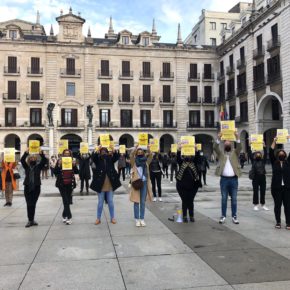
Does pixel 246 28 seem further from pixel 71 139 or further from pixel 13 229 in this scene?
pixel 13 229

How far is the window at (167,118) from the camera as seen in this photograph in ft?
147

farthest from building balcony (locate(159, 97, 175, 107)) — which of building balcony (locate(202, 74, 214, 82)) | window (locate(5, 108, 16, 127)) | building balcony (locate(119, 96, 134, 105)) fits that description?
window (locate(5, 108, 16, 127))

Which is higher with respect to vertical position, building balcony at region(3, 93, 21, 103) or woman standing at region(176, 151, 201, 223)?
building balcony at region(3, 93, 21, 103)

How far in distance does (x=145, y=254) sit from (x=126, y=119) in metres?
39.5

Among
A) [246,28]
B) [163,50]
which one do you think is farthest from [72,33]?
[246,28]

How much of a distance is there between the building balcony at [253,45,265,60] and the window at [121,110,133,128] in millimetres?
17278

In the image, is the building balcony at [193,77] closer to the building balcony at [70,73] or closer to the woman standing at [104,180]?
the building balcony at [70,73]

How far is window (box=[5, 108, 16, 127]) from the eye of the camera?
4116 cm

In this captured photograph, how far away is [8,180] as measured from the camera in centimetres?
1015

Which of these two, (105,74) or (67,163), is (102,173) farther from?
(105,74)

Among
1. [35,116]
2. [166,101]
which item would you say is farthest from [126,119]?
[35,116]

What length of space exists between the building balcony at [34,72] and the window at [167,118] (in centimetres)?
1693

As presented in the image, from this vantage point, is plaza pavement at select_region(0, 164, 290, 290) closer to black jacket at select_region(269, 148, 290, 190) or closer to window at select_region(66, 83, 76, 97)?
black jacket at select_region(269, 148, 290, 190)

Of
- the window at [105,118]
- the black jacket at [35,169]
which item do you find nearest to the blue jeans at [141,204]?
the black jacket at [35,169]
